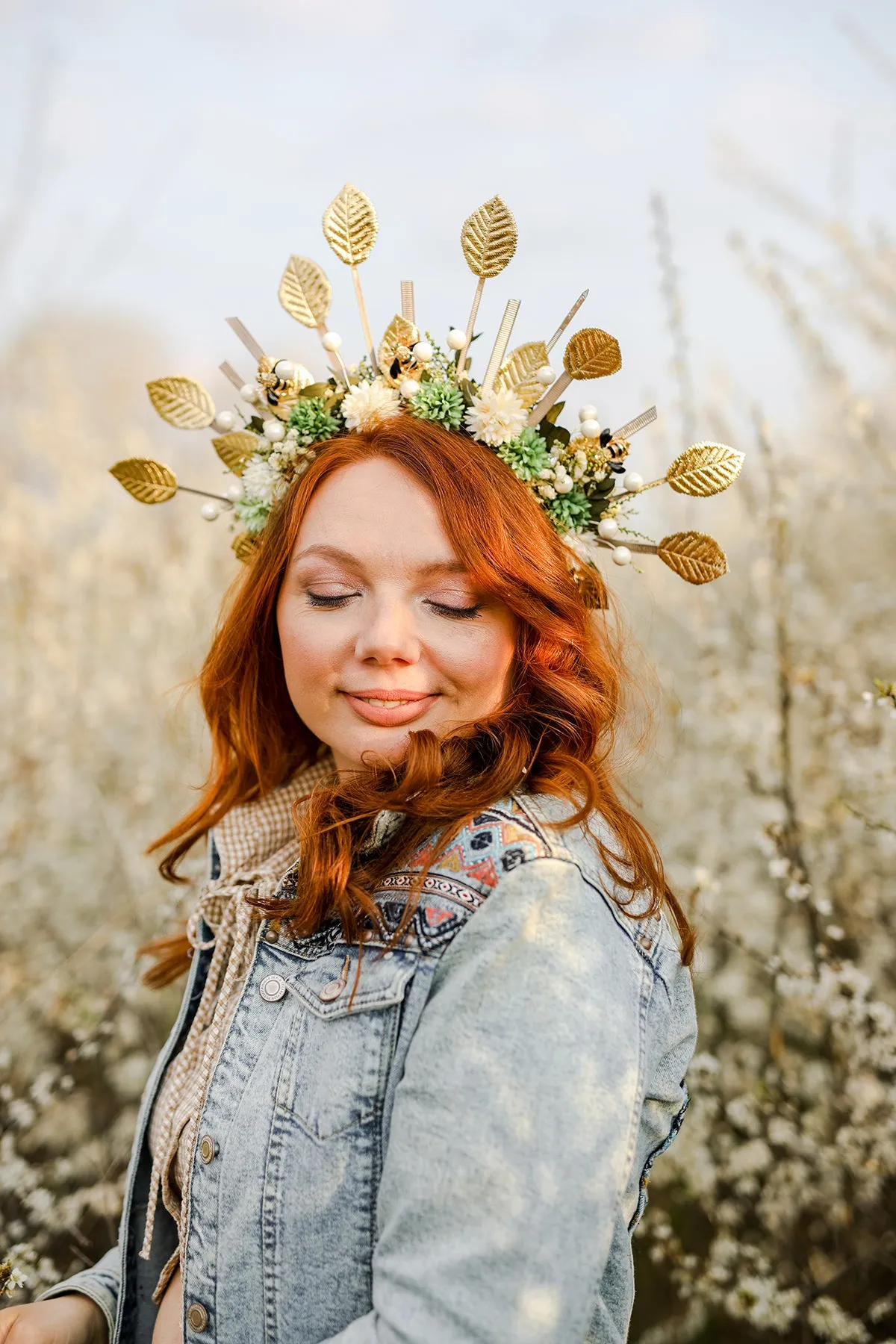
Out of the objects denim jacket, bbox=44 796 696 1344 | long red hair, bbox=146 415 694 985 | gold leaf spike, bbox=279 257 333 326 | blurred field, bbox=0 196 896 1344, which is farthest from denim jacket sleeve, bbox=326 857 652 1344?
blurred field, bbox=0 196 896 1344

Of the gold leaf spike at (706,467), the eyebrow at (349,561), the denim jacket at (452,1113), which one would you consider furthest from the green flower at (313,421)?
the denim jacket at (452,1113)

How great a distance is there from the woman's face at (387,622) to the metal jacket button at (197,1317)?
2.23 feet

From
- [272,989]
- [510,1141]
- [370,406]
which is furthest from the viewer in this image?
[370,406]

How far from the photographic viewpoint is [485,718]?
135 cm

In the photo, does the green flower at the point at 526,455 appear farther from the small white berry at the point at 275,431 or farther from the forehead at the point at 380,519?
the small white berry at the point at 275,431

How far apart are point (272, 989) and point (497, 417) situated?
83cm

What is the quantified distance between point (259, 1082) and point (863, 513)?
3.24m

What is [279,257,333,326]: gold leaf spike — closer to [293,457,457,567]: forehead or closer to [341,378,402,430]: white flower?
[341,378,402,430]: white flower

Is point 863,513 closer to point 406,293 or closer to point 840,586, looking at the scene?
point 840,586

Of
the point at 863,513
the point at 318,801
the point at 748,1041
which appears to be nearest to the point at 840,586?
the point at 863,513

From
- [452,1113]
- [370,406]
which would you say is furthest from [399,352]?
[452,1113]

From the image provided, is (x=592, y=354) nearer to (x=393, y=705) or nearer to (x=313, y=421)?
(x=313, y=421)

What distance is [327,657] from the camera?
1.39m

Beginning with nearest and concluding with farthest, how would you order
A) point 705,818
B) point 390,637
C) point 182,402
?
point 390,637
point 182,402
point 705,818
